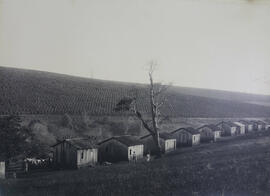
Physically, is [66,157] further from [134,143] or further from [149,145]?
[149,145]

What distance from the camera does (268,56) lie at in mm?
9516

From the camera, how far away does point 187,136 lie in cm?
1219

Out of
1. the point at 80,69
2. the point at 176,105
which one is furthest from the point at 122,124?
the point at 80,69

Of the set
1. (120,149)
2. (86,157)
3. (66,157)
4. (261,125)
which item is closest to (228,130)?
(261,125)

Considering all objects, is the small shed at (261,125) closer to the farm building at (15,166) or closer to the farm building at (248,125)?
the farm building at (248,125)

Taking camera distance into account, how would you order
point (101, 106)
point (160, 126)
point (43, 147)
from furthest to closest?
point (160, 126) → point (43, 147) → point (101, 106)

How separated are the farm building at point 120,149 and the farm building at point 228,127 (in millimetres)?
3647

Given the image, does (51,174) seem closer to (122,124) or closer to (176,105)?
(122,124)

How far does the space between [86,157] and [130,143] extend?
2129mm

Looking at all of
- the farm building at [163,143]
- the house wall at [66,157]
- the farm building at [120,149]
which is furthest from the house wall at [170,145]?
the house wall at [66,157]

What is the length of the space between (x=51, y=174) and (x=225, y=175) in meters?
6.66

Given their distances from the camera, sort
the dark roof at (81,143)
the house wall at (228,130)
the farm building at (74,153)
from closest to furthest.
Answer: the house wall at (228,130)
the dark roof at (81,143)
the farm building at (74,153)

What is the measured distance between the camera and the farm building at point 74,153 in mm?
11701

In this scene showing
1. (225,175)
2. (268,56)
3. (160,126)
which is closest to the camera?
(225,175)
